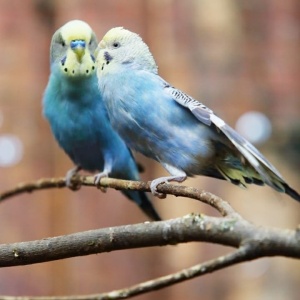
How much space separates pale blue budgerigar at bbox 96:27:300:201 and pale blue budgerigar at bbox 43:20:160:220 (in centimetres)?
5

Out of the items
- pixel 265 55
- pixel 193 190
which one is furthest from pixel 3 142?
pixel 193 190

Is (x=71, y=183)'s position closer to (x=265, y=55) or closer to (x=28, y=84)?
(x=28, y=84)

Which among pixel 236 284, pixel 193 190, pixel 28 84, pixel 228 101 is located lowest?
pixel 193 190

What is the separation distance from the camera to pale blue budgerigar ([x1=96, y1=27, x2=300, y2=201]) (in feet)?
2.05

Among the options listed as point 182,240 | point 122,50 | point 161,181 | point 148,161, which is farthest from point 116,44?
point 148,161

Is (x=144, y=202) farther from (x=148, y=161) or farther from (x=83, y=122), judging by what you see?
(x=148, y=161)

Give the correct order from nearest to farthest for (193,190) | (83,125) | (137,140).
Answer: (193,190)
(137,140)
(83,125)

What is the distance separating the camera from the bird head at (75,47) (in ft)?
2.16

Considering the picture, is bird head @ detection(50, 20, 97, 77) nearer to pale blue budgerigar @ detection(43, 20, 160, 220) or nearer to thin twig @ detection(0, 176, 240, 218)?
pale blue budgerigar @ detection(43, 20, 160, 220)

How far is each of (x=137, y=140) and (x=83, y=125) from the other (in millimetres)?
225

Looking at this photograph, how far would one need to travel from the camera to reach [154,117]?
64 cm

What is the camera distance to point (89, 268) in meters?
1.33

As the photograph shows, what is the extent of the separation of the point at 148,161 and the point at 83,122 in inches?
17.4

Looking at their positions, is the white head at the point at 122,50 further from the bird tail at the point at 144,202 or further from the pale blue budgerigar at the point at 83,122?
the bird tail at the point at 144,202
